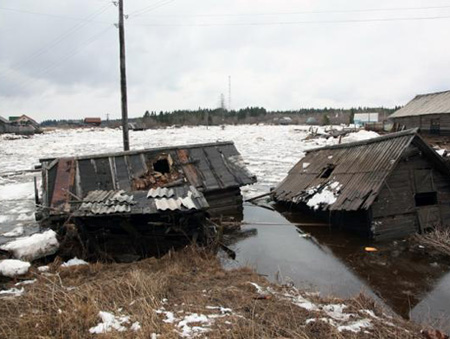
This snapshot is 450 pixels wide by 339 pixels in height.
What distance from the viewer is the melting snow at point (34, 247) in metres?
9.82

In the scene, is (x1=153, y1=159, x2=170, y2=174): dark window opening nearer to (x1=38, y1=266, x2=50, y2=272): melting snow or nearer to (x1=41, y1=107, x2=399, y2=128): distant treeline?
(x1=38, y1=266, x2=50, y2=272): melting snow

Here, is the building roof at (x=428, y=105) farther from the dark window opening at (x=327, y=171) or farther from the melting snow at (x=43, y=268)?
the melting snow at (x=43, y=268)

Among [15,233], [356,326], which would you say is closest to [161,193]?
[15,233]

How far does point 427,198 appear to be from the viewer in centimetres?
1391

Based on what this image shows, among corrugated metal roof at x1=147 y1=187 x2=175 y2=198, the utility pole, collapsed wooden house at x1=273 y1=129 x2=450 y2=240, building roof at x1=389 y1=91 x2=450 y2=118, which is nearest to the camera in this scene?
corrugated metal roof at x1=147 y1=187 x2=175 y2=198

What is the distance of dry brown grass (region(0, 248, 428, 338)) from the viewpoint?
17.4 feet

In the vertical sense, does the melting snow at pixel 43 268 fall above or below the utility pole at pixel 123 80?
below

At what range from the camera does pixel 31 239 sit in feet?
33.3

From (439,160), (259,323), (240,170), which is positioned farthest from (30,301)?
(439,160)

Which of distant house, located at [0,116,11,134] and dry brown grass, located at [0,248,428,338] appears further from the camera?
distant house, located at [0,116,11,134]

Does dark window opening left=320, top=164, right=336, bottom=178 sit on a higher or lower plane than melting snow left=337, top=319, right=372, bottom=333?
higher

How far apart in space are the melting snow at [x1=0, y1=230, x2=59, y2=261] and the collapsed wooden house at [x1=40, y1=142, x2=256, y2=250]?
0.90 metres

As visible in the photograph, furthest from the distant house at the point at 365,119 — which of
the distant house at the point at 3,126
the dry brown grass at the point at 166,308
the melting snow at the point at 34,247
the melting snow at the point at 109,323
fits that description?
the melting snow at the point at 109,323

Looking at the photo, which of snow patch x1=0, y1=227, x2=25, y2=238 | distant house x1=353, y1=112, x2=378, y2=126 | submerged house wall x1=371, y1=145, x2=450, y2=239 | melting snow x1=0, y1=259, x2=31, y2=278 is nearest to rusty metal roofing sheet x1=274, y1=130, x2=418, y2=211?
submerged house wall x1=371, y1=145, x2=450, y2=239
